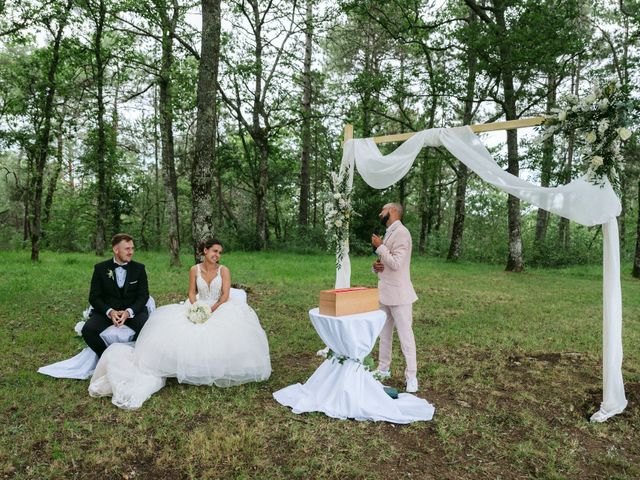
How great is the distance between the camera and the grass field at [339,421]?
3.50 m

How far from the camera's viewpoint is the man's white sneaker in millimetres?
5074

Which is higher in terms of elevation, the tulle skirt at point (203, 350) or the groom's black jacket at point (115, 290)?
the groom's black jacket at point (115, 290)

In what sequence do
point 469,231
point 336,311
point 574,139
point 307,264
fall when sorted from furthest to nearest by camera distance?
point 469,231, point 307,264, point 574,139, point 336,311

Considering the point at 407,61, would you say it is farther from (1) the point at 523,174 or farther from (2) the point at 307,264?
(2) the point at 307,264

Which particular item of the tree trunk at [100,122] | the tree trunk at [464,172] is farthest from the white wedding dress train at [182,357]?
the tree trunk at [100,122]

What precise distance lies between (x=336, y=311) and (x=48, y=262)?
45.9 ft

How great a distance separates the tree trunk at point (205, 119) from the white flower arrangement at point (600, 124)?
5936 mm

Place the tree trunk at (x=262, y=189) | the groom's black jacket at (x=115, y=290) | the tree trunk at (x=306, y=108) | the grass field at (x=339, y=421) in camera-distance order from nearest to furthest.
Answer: the grass field at (x=339, y=421) → the groom's black jacket at (x=115, y=290) → the tree trunk at (x=306, y=108) → the tree trunk at (x=262, y=189)

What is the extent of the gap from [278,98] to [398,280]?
15.0 meters

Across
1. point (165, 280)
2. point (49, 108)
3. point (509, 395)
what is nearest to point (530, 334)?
point (509, 395)

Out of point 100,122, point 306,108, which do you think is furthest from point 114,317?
point 306,108

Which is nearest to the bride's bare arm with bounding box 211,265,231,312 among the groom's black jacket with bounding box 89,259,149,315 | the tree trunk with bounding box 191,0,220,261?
the groom's black jacket with bounding box 89,259,149,315

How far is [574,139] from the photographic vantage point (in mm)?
4887

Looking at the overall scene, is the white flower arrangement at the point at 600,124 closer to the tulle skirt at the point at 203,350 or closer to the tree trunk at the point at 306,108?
the tulle skirt at the point at 203,350
